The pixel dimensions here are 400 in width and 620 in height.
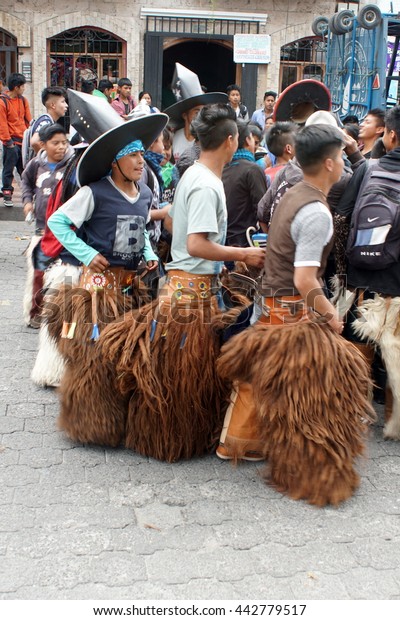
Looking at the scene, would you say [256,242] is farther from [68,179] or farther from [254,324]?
[68,179]

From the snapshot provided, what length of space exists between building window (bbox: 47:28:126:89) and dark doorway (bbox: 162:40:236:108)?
→ 7.67 feet

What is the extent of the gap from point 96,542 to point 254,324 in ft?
4.46

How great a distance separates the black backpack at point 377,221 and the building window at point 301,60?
560 inches

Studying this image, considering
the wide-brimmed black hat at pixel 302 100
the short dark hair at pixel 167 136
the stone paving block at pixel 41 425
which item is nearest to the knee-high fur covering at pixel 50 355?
the stone paving block at pixel 41 425

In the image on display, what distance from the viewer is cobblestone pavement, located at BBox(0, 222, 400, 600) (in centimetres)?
285

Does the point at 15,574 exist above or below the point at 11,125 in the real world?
below

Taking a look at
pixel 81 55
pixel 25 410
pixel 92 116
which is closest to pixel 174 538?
pixel 25 410

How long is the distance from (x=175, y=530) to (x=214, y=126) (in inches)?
76.9

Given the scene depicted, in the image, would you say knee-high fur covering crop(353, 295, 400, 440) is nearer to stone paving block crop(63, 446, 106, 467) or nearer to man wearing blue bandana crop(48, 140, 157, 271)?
man wearing blue bandana crop(48, 140, 157, 271)

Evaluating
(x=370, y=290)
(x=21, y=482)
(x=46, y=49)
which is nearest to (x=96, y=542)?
(x=21, y=482)

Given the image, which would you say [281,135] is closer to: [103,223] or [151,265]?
[151,265]

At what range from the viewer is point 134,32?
16922 millimetres

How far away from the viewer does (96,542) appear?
3.12 metres

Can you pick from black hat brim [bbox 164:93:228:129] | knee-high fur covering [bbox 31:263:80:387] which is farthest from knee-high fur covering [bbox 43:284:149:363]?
black hat brim [bbox 164:93:228:129]
